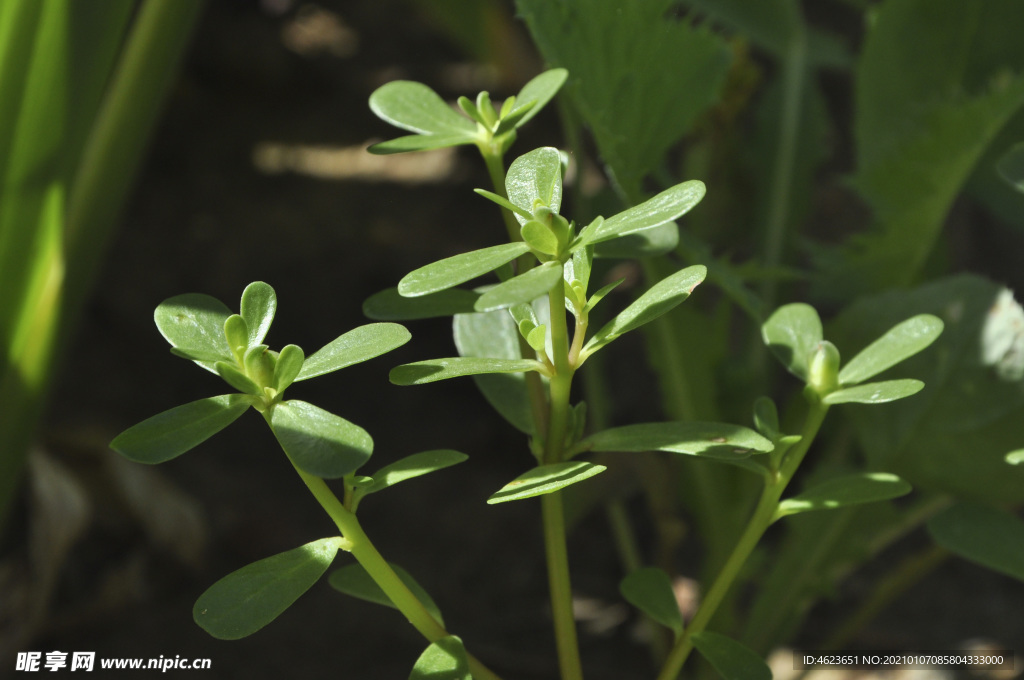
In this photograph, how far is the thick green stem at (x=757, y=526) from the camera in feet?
1.14

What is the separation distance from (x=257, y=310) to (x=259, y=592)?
0.09 meters

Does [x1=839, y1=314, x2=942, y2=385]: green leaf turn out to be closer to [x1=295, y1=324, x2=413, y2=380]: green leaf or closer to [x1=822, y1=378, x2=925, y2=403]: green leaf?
[x1=822, y1=378, x2=925, y2=403]: green leaf

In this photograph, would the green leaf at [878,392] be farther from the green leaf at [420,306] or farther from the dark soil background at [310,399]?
the dark soil background at [310,399]

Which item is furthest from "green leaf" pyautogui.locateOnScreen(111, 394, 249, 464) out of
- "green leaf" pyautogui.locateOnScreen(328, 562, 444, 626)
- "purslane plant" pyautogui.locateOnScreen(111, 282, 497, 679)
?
"green leaf" pyautogui.locateOnScreen(328, 562, 444, 626)

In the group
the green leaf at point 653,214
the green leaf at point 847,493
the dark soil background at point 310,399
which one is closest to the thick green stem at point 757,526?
the green leaf at point 847,493

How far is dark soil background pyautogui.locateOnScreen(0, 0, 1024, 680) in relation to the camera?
0.75 meters

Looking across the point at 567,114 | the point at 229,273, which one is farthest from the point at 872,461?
the point at 229,273

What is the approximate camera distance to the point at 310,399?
0.97 meters

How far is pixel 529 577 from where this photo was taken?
831 millimetres

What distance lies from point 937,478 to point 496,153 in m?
0.38

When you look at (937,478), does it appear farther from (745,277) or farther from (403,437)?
(403,437)

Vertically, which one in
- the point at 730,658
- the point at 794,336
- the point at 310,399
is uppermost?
the point at 794,336

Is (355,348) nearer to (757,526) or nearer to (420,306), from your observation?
(420,306)

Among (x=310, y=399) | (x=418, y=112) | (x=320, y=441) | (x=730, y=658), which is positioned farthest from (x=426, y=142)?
(x=310, y=399)
